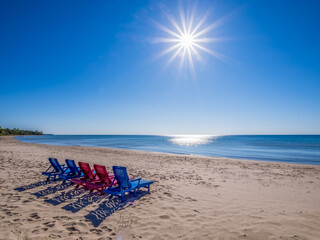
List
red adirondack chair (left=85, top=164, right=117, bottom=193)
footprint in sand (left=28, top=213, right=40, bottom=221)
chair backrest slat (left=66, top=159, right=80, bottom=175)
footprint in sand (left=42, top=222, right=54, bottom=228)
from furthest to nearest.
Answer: chair backrest slat (left=66, top=159, right=80, bottom=175) < red adirondack chair (left=85, top=164, right=117, bottom=193) < footprint in sand (left=28, top=213, right=40, bottom=221) < footprint in sand (left=42, top=222, right=54, bottom=228)

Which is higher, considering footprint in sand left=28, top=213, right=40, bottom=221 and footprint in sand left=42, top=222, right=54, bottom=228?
footprint in sand left=28, top=213, right=40, bottom=221

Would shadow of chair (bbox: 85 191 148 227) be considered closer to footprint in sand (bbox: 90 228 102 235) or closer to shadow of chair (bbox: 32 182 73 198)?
footprint in sand (bbox: 90 228 102 235)

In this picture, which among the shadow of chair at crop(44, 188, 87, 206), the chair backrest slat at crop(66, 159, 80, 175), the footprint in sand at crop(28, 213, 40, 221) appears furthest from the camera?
the chair backrest slat at crop(66, 159, 80, 175)

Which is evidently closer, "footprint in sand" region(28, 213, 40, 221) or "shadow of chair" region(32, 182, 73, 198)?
"footprint in sand" region(28, 213, 40, 221)

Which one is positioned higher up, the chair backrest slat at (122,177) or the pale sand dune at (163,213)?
the chair backrest slat at (122,177)

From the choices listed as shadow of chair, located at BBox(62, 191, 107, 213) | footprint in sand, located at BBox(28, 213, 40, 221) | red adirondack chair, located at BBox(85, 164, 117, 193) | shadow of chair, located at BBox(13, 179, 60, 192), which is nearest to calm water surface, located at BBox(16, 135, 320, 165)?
red adirondack chair, located at BBox(85, 164, 117, 193)

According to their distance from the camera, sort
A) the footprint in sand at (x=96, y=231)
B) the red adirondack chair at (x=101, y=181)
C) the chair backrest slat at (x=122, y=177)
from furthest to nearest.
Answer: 1. the red adirondack chair at (x=101, y=181)
2. the chair backrest slat at (x=122, y=177)
3. the footprint in sand at (x=96, y=231)

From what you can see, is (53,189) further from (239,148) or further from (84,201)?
(239,148)

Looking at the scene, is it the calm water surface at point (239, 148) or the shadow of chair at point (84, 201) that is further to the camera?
the calm water surface at point (239, 148)

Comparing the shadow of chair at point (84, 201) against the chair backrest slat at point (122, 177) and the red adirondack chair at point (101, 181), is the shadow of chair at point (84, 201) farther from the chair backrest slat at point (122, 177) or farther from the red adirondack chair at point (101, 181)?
the chair backrest slat at point (122, 177)

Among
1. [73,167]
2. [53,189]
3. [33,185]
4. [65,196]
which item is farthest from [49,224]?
[33,185]

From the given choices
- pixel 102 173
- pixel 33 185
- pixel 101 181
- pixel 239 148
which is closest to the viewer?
pixel 102 173

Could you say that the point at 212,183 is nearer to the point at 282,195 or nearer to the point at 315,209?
the point at 282,195

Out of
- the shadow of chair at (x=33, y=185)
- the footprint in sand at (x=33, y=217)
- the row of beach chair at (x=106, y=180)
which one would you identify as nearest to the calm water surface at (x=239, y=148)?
the row of beach chair at (x=106, y=180)
